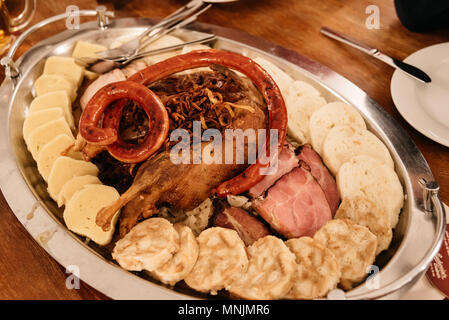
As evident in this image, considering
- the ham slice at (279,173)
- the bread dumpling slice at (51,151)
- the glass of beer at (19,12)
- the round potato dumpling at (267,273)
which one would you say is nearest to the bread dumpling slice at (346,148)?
the ham slice at (279,173)

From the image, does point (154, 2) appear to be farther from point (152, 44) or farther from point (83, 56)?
point (83, 56)

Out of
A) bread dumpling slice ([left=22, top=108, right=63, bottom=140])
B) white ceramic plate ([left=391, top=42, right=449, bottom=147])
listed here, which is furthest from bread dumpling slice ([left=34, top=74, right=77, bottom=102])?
white ceramic plate ([left=391, top=42, right=449, bottom=147])

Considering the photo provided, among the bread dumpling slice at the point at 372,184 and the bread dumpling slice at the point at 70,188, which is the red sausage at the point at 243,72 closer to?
the bread dumpling slice at the point at 372,184

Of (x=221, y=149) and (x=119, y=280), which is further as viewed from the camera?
(x=221, y=149)

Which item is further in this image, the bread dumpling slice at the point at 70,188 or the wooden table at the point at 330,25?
the wooden table at the point at 330,25

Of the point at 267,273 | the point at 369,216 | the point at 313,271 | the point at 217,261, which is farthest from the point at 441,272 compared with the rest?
the point at 217,261

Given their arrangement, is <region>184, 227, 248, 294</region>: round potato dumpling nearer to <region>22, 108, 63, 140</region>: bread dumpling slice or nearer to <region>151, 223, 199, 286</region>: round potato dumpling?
<region>151, 223, 199, 286</region>: round potato dumpling
